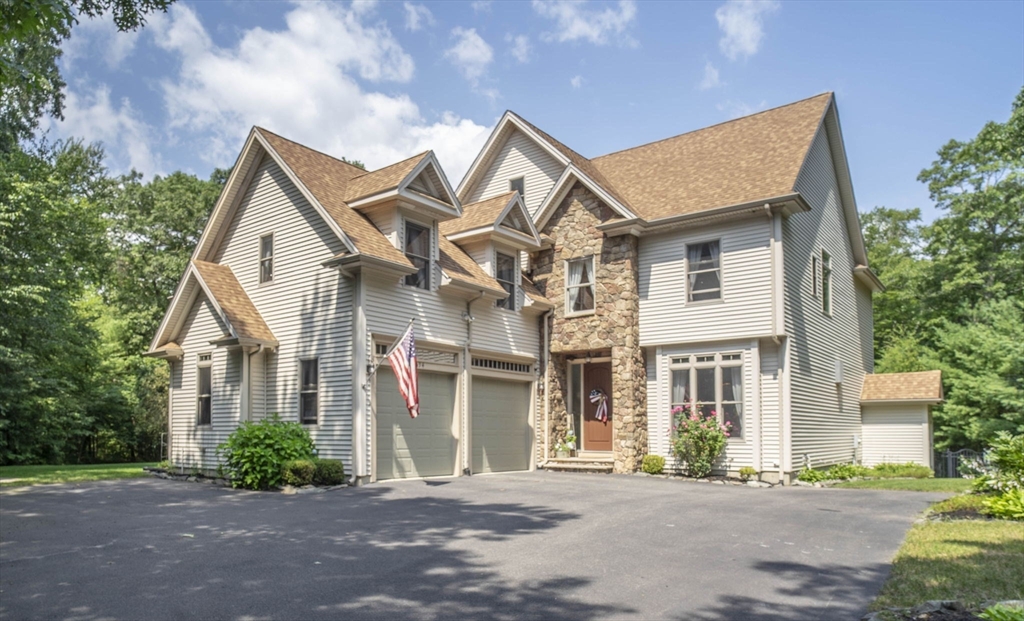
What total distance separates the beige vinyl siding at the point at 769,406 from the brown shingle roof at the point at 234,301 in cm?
1096

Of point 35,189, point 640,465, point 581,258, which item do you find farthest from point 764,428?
point 35,189

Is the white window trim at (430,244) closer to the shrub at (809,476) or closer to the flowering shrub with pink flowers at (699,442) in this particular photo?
the flowering shrub with pink flowers at (699,442)

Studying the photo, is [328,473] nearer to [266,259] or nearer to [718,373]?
[266,259]

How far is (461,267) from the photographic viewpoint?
718 inches

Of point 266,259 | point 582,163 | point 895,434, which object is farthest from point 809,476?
point 266,259

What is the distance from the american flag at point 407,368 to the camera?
14.6 meters

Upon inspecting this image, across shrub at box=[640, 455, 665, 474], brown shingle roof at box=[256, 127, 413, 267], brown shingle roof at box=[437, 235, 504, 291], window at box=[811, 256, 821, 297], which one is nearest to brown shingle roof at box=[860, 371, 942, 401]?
window at box=[811, 256, 821, 297]

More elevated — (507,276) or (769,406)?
(507,276)

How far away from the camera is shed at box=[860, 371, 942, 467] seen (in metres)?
21.3

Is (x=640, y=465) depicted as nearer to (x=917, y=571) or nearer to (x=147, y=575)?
(x=917, y=571)

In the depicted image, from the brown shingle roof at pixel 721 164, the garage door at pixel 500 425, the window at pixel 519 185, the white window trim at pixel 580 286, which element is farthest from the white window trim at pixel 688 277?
the window at pixel 519 185

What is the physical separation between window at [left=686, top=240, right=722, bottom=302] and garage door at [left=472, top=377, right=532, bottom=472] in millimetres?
4923

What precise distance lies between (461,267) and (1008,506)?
38.6ft

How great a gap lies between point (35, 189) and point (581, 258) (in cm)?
1538
